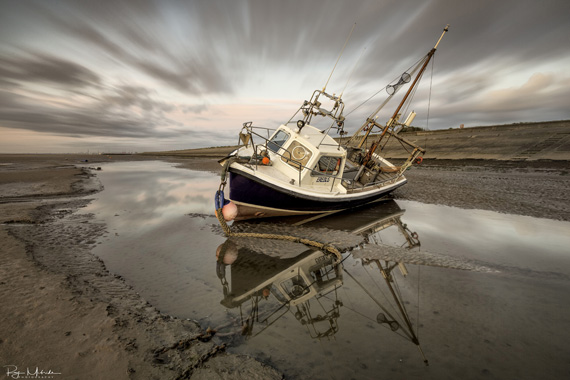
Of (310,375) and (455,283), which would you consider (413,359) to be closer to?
(310,375)

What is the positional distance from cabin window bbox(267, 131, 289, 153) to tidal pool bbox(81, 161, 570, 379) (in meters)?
3.46

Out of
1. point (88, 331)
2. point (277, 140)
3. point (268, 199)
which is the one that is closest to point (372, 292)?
point (268, 199)

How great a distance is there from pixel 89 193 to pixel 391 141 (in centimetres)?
4121

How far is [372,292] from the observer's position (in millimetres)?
4797

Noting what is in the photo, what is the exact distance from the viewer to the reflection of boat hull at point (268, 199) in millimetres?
8016

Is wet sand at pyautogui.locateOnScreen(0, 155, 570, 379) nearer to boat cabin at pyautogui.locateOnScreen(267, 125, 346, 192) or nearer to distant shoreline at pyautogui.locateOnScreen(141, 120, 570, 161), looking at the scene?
boat cabin at pyautogui.locateOnScreen(267, 125, 346, 192)

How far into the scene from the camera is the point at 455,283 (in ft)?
16.7

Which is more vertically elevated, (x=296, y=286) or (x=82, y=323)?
(x=82, y=323)

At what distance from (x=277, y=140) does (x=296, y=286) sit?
7.19 meters

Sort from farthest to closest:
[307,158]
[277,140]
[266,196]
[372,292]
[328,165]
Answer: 1. [277,140]
2. [328,165]
3. [307,158]
4. [266,196]
5. [372,292]

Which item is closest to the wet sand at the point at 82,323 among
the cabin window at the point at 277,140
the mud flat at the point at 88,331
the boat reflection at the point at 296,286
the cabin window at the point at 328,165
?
the mud flat at the point at 88,331

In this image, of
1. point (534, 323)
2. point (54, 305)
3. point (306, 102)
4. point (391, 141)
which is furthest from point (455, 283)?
point (391, 141)

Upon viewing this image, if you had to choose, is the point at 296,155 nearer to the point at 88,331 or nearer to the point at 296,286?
the point at 296,286

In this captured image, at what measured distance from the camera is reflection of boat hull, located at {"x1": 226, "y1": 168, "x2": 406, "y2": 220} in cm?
802
